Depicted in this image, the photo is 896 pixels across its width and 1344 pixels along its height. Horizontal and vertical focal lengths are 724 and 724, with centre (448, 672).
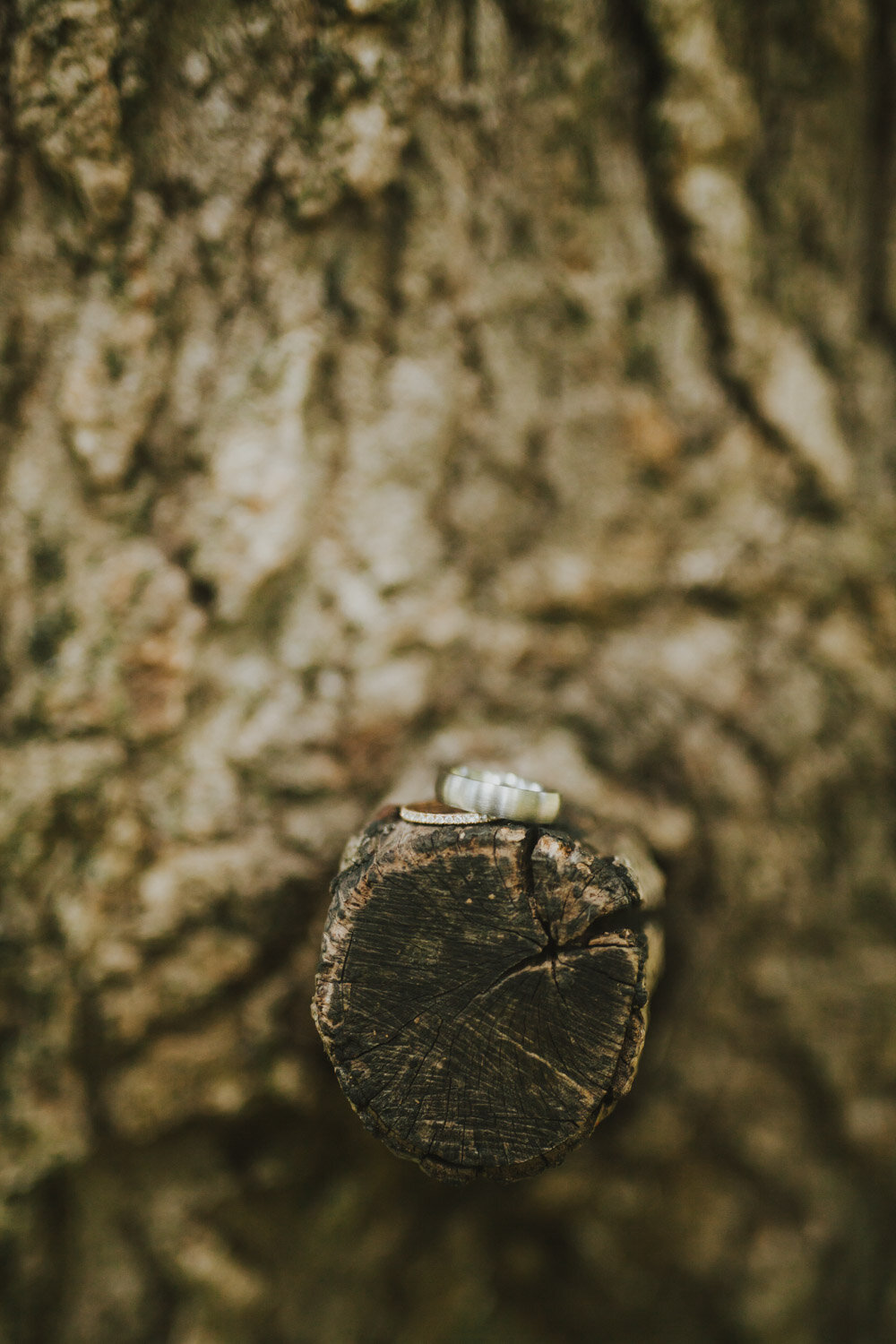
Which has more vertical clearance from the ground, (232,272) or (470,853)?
(232,272)

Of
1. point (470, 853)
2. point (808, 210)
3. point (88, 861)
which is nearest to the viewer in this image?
point (470, 853)

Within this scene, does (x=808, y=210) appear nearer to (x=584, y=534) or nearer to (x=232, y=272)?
(x=584, y=534)

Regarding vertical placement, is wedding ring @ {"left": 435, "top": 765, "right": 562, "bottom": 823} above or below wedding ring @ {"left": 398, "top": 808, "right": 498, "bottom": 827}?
above

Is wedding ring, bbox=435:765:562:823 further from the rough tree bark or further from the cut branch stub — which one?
the rough tree bark

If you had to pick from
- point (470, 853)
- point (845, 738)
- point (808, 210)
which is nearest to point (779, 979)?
point (845, 738)

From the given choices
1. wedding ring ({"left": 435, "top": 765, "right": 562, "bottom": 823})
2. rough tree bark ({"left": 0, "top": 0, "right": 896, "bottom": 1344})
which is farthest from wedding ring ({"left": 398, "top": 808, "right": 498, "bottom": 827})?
rough tree bark ({"left": 0, "top": 0, "right": 896, "bottom": 1344})

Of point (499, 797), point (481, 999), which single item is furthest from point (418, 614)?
point (481, 999)
